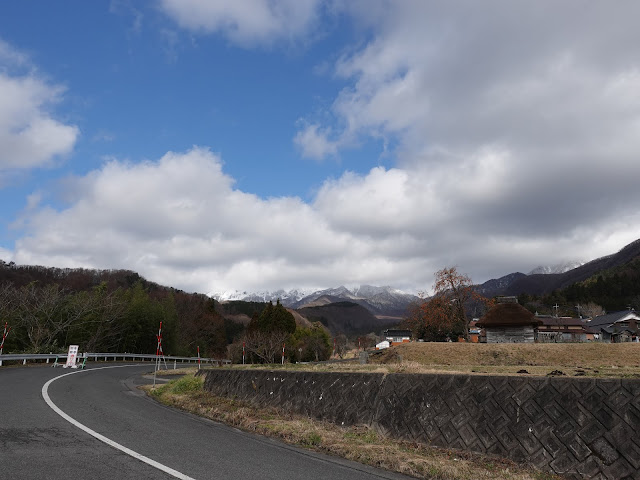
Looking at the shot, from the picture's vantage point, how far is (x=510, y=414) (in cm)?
593

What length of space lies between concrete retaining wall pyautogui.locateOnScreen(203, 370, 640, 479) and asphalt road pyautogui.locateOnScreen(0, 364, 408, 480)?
1458mm

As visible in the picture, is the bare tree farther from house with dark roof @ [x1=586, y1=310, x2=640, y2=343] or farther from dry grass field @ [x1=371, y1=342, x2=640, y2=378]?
house with dark roof @ [x1=586, y1=310, x2=640, y2=343]

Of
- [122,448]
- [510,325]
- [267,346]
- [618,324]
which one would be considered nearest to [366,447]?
[122,448]

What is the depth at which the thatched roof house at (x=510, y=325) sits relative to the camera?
37375 mm

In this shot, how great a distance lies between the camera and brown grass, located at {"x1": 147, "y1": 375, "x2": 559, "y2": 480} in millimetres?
5387

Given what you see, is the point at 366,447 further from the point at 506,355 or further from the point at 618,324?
the point at 618,324

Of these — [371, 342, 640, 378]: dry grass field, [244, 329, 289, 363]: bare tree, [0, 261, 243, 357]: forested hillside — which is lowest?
[371, 342, 640, 378]: dry grass field

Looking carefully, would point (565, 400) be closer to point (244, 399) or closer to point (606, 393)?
point (606, 393)

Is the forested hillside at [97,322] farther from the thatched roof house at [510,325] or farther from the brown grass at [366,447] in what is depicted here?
the thatched roof house at [510,325]

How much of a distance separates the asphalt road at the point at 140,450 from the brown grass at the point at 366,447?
294 millimetres

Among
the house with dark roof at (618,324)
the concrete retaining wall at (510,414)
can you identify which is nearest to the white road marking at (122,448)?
the concrete retaining wall at (510,414)

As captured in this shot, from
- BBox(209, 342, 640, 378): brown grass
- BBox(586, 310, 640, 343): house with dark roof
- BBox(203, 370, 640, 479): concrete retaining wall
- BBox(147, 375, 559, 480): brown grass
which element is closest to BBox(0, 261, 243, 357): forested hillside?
BBox(209, 342, 640, 378): brown grass

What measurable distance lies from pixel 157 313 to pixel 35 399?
45290mm

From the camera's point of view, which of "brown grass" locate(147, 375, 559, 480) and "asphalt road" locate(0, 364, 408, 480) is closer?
"asphalt road" locate(0, 364, 408, 480)
